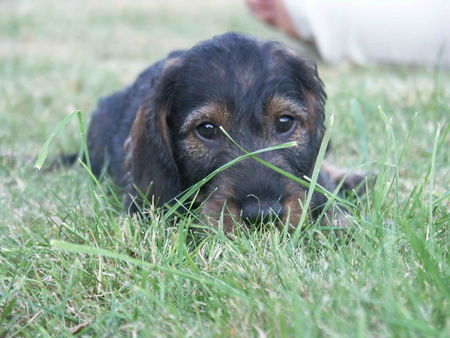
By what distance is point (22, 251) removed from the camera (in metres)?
2.46

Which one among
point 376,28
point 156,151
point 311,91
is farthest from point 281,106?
point 376,28

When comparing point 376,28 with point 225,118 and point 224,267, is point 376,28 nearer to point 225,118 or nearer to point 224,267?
point 225,118

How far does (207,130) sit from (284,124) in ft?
1.22

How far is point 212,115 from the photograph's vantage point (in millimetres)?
3000

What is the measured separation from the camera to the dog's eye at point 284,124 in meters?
3.09

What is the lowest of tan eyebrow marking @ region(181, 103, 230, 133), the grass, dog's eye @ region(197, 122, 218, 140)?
the grass

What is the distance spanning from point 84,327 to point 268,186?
3.15 ft

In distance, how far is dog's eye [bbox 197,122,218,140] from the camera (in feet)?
10.0

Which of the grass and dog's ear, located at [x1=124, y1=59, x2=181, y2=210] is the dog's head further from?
the grass

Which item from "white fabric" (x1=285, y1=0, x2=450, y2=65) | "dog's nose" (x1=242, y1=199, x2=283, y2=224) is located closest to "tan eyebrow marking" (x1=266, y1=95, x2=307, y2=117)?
"dog's nose" (x1=242, y1=199, x2=283, y2=224)

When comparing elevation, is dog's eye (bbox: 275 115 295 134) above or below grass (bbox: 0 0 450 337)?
above

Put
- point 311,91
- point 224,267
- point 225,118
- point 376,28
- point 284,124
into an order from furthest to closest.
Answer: point 376,28, point 311,91, point 284,124, point 225,118, point 224,267

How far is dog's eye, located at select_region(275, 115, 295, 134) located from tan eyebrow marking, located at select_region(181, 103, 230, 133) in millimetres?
264

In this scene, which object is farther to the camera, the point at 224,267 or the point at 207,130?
the point at 207,130
